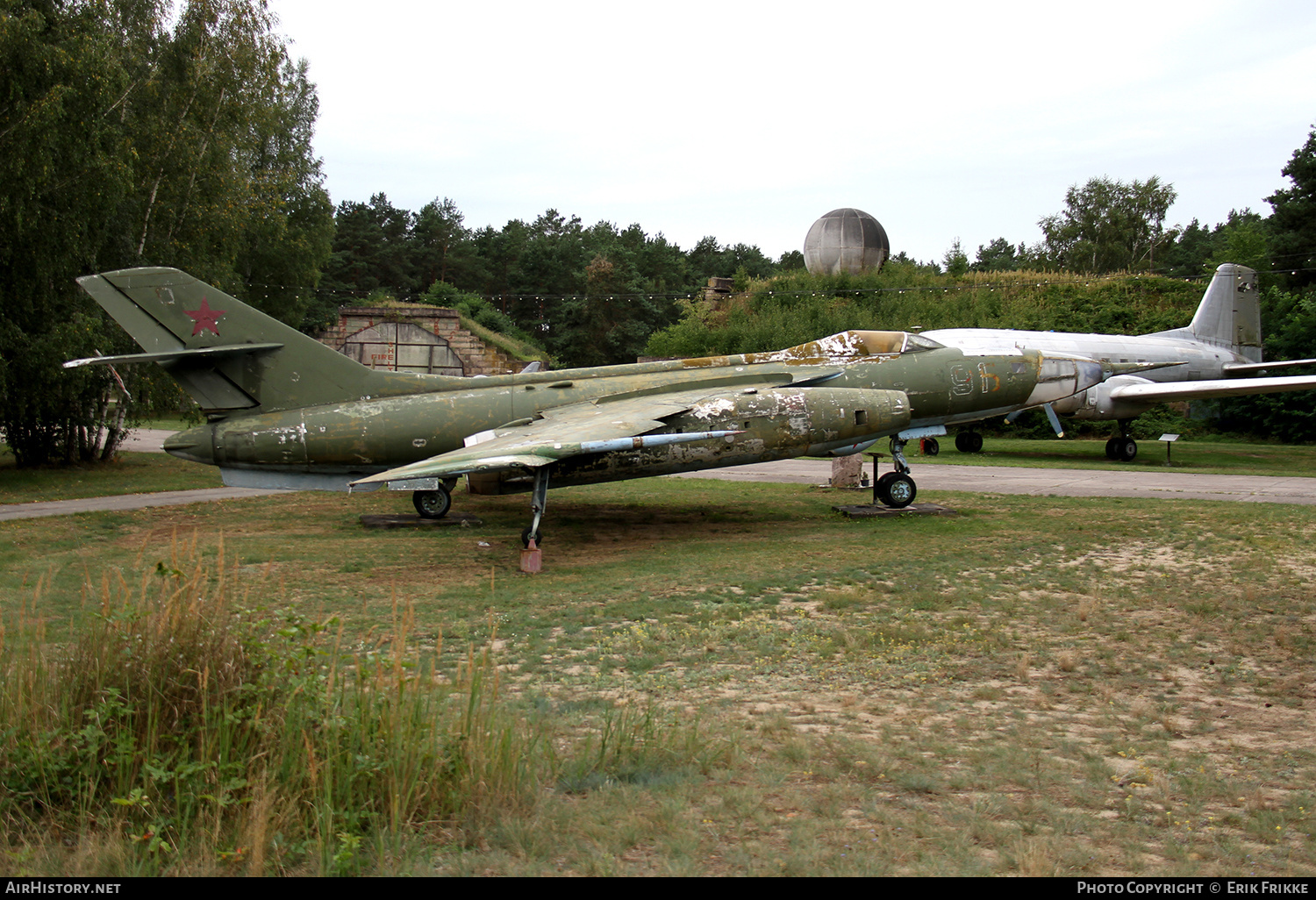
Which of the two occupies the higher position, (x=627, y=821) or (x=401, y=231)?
(x=401, y=231)

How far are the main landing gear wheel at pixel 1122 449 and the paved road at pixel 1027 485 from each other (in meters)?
3.15

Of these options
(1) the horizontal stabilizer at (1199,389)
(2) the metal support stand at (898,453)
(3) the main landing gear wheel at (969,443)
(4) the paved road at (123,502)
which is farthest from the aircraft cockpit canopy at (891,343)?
(3) the main landing gear wheel at (969,443)

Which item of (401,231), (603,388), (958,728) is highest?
(401,231)

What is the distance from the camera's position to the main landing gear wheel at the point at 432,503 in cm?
1591

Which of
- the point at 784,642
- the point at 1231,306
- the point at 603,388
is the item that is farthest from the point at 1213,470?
the point at 784,642

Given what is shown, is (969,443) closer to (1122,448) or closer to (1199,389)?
(1122,448)

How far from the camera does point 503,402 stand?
49.8 feet

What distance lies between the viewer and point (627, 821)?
4391mm

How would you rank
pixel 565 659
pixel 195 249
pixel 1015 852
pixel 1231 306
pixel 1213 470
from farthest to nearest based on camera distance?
pixel 1231 306 → pixel 195 249 → pixel 1213 470 → pixel 565 659 → pixel 1015 852

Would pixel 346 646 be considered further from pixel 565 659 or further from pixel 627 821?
pixel 627 821

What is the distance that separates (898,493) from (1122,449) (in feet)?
46.5

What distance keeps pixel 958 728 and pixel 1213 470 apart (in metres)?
21.1

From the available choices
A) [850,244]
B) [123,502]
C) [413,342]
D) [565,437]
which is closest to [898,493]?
[565,437]

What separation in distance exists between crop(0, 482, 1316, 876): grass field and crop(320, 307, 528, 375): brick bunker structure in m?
31.0
